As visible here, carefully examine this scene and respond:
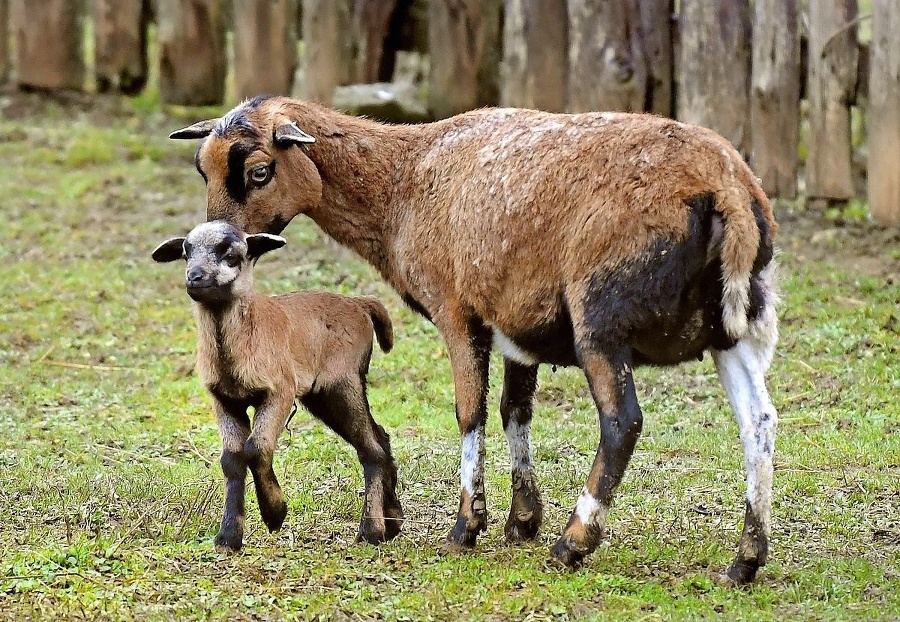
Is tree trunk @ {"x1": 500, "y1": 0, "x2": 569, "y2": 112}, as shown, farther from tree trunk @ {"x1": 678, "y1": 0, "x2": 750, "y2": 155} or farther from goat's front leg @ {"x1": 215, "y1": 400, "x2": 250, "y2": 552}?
goat's front leg @ {"x1": 215, "y1": 400, "x2": 250, "y2": 552}

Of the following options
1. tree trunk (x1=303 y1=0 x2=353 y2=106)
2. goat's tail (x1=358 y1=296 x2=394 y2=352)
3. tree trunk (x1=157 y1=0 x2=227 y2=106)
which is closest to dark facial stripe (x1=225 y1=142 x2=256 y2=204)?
goat's tail (x1=358 y1=296 x2=394 y2=352)

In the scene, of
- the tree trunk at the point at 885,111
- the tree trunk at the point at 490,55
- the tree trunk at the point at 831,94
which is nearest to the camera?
the tree trunk at the point at 885,111

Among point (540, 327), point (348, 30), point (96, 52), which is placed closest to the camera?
point (540, 327)

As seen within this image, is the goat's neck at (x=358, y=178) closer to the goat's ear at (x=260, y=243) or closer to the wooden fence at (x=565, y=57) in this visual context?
the goat's ear at (x=260, y=243)

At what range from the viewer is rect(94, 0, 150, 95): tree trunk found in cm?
1489

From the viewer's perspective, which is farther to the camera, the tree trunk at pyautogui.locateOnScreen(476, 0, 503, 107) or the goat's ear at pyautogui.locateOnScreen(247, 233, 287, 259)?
the tree trunk at pyautogui.locateOnScreen(476, 0, 503, 107)

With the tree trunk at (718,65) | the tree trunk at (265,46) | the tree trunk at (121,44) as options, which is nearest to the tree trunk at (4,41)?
the tree trunk at (121,44)

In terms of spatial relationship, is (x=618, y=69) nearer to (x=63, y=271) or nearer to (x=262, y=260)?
(x=262, y=260)

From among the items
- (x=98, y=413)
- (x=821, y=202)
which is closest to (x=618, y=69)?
(x=821, y=202)

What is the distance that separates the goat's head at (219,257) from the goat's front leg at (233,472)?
0.59 meters

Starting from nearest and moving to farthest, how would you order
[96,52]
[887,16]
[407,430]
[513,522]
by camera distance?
[513,522] < [407,430] < [887,16] < [96,52]

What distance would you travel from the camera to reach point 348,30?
1408 centimetres

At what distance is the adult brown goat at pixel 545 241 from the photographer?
6207 mm

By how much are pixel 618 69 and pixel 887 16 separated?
7.60 ft
